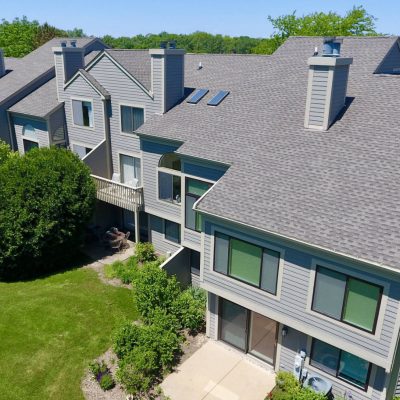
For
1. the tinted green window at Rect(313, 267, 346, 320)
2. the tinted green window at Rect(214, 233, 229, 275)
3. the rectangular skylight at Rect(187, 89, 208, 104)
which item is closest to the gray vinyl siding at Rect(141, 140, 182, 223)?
the rectangular skylight at Rect(187, 89, 208, 104)

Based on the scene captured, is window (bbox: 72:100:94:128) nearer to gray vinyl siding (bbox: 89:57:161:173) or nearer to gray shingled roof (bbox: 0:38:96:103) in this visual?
gray vinyl siding (bbox: 89:57:161:173)

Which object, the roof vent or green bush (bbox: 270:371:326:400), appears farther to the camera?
the roof vent

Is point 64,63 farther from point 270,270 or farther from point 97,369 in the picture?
point 270,270

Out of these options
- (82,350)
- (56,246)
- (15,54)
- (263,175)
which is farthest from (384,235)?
(15,54)

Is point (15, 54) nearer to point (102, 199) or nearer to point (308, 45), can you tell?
point (102, 199)

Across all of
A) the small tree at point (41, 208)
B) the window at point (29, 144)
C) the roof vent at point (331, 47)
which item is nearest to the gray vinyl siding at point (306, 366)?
the roof vent at point (331, 47)

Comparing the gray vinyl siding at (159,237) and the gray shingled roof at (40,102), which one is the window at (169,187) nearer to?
the gray vinyl siding at (159,237)
